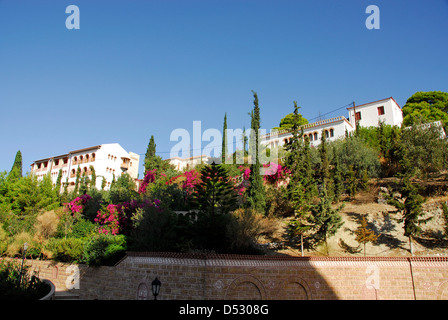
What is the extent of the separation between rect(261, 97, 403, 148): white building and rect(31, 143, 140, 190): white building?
22.5m

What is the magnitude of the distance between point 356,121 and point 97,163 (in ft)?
112

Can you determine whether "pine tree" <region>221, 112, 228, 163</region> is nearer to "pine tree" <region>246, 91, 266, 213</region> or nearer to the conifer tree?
"pine tree" <region>246, 91, 266, 213</region>

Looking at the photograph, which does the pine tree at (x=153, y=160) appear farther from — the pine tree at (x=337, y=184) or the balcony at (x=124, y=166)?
the pine tree at (x=337, y=184)

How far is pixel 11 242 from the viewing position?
20109mm

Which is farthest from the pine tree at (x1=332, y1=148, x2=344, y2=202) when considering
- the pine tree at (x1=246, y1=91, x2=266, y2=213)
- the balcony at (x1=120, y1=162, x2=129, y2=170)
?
the balcony at (x1=120, y1=162, x2=129, y2=170)

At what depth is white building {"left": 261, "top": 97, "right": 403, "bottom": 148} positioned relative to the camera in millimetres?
34250

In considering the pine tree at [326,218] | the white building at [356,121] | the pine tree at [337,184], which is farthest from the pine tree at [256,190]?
the white building at [356,121]

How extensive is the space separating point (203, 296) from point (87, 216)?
15.2 meters

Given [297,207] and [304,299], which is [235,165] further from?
[304,299]

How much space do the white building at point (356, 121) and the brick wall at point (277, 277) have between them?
22320 mm

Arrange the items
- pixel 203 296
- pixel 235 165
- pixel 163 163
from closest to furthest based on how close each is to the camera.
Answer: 1. pixel 203 296
2. pixel 235 165
3. pixel 163 163

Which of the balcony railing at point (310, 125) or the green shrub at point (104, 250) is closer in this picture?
the green shrub at point (104, 250)

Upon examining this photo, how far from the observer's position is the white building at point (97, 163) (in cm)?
4175
